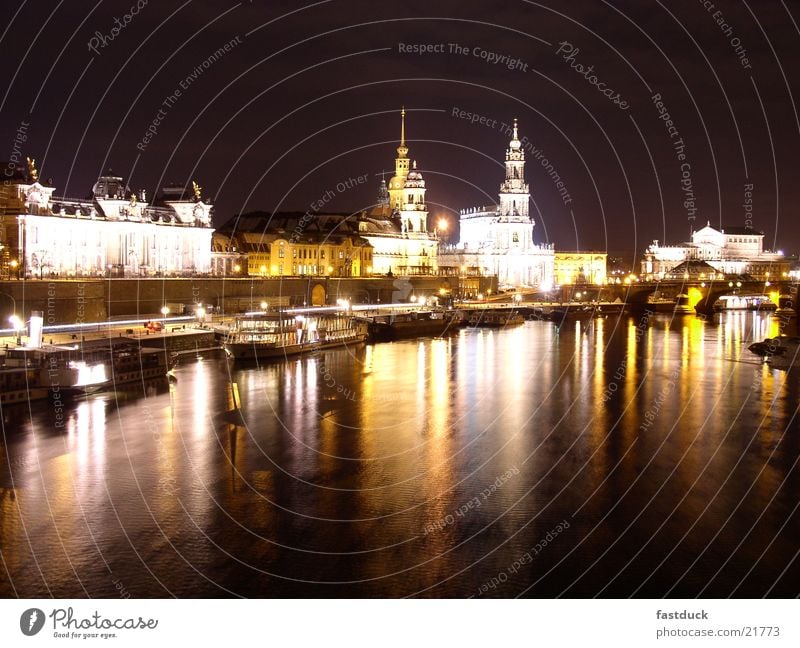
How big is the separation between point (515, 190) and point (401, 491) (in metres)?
83.4

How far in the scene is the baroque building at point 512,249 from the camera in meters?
96.6

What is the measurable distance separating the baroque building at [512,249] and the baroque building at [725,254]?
33.3m

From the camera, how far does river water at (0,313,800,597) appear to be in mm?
13375

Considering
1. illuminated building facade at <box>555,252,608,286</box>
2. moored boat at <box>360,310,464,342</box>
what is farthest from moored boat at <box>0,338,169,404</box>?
illuminated building facade at <box>555,252,608,286</box>

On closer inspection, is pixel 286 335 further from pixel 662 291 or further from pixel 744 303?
pixel 662 291

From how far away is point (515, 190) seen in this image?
320 ft

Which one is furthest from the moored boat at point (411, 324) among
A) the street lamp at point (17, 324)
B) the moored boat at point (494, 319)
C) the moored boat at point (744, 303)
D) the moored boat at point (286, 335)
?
the moored boat at point (744, 303)

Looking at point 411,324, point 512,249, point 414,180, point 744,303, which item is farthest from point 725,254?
point 411,324

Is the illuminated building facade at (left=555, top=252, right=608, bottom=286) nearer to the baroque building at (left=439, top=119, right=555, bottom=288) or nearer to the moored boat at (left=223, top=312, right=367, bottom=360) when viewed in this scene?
the baroque building at (left=439, top=119, right=555, bottom=288)

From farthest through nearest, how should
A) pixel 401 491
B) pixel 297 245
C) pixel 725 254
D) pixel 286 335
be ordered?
pixel 725 254
pixel 297 245
pixel 286 335
pixel 401 491

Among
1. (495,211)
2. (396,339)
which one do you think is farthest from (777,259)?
(396,339)

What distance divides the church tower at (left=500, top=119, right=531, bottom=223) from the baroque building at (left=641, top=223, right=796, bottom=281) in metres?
35.3
